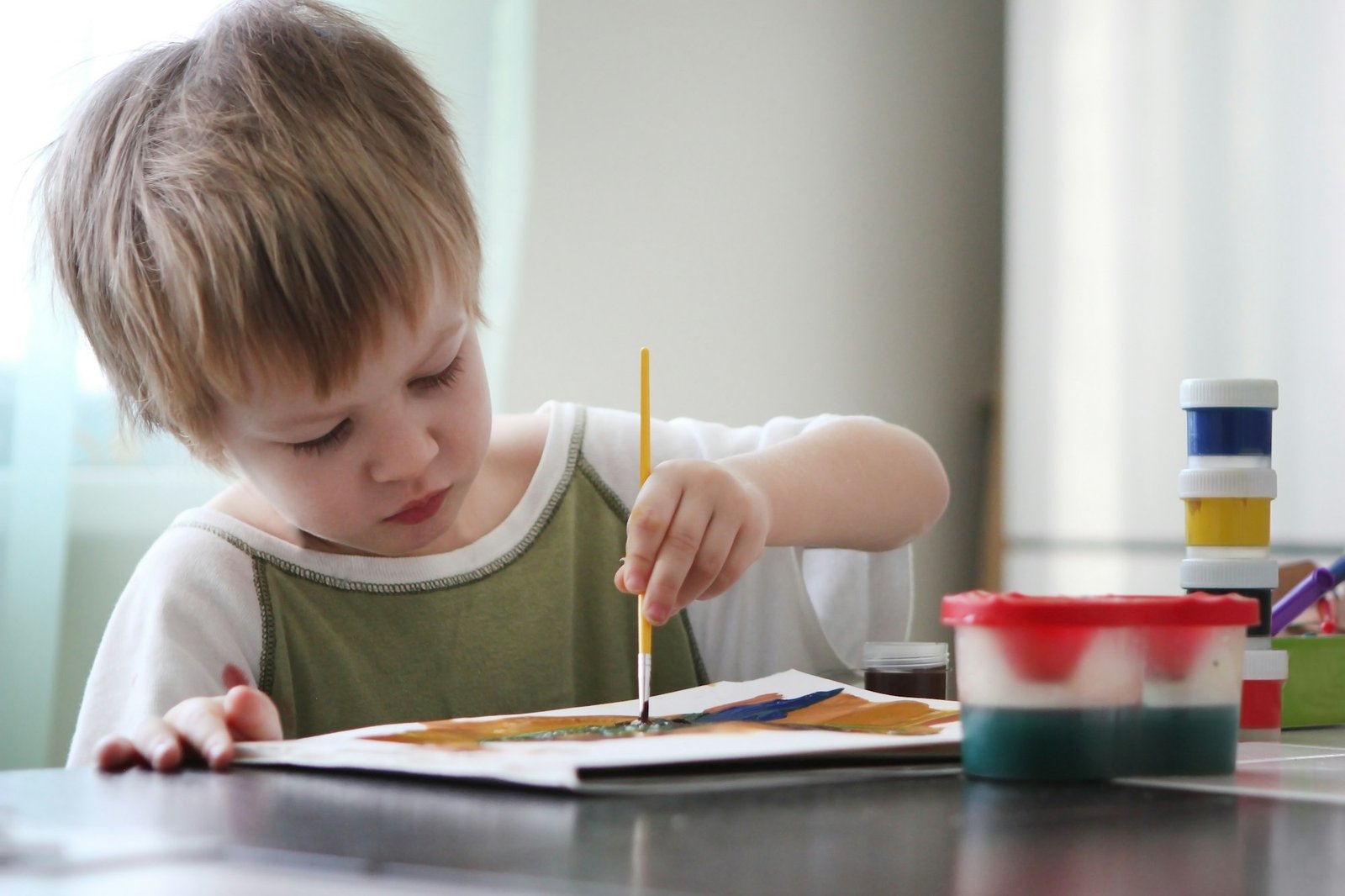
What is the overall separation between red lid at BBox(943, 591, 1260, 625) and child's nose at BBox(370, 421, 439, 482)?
0.43 meters

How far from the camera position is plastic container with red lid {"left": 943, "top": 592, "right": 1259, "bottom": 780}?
1.53 ft

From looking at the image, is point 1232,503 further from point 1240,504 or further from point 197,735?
point 197,735

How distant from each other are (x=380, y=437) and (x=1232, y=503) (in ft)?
1.60

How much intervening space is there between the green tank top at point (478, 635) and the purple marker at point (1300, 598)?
0.45 metres

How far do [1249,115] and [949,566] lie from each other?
1209 millimetres

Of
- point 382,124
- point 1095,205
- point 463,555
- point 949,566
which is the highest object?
point 1095,205

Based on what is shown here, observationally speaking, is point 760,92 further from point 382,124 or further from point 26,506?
point 382,124

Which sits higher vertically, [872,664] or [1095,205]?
[1095,205]

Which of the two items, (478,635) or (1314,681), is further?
(478,635)

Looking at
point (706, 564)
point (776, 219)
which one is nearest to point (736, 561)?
point (706, 564)

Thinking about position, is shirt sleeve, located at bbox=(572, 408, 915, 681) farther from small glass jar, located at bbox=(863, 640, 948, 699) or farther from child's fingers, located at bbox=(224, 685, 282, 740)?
child's fingers, located at bbox=(224, 685, 282, 740)

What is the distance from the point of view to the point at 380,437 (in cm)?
82

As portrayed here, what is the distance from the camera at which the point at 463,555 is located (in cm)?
102

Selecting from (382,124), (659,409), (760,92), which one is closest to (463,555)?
(382,124)
